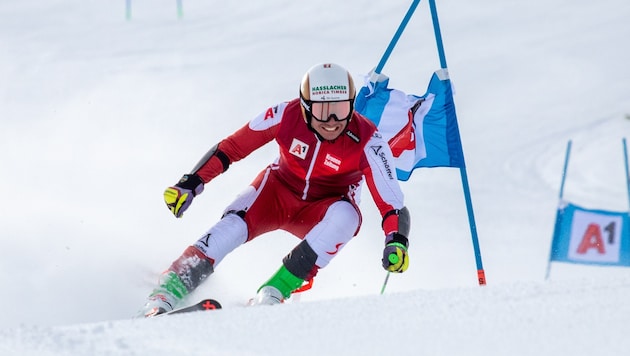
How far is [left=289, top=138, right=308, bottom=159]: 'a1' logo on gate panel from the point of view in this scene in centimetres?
489

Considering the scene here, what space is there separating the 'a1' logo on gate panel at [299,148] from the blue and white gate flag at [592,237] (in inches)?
176

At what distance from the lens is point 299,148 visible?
4910 millimetres

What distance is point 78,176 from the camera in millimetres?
11547

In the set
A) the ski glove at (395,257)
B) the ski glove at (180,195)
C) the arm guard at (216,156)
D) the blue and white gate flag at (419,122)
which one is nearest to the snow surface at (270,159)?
the ski glove at (395,257)

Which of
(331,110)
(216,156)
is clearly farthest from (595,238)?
(216,156)

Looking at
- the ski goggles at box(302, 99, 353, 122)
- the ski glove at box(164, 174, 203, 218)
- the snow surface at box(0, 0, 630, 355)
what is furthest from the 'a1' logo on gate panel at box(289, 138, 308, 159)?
the snow surface at box(0, 0, 630, 355)

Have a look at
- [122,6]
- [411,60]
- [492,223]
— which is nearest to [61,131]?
[492,223]

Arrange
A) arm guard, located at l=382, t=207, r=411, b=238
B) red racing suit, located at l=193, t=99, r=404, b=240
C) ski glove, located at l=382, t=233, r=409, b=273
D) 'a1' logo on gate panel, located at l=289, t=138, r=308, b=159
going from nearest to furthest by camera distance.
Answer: ski glove, located at l=382, t=233, r=409, b=273 → arm guard, located at l=382, t=207, r=411, b=238 → red racing suit, located at l=193, t=99, r=404, b=240 → 'a1' logo on gate panel, located at l=289, t=138, r=308, b=159

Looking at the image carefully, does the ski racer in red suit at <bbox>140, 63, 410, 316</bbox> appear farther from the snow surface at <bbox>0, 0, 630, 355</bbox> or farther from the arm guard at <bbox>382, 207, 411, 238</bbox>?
the snow surface at <bbox>0, 0, 630, 355</bbox>

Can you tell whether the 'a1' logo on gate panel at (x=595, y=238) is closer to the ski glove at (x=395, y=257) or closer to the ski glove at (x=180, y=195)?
the ski glove at (x=395, y=257)

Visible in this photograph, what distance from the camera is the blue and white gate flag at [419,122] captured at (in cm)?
639

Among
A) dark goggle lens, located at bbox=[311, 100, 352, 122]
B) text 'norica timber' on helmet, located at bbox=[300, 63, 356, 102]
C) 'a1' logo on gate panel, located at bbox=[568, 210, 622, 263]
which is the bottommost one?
'a1' logo on gate panel, located at bbox=[568, 210, 622, 263]

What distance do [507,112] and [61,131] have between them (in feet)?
30.5

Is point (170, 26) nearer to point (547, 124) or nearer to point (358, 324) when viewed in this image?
point (547, 124)
